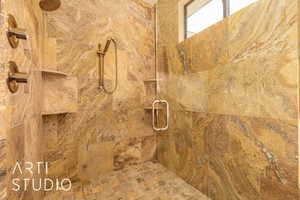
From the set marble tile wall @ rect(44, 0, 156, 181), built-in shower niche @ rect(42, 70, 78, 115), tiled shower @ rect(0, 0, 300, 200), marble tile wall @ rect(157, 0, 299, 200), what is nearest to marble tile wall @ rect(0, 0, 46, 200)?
tiled shower @ rect(0, 0, 300, 200)

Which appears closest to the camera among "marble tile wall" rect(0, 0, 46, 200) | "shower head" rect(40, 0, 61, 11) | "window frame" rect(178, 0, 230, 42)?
"marble tile wall" rect(0, 0, 46, 200)

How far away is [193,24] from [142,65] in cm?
77

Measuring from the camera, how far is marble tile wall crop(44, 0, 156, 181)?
4.55 ft

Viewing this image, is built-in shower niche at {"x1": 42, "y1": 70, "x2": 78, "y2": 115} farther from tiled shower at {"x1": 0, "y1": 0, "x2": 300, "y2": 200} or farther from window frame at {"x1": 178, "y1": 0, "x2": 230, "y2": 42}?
window frame at {"x1": 178, "y1": 0, "x2": 230, "y2": 42}

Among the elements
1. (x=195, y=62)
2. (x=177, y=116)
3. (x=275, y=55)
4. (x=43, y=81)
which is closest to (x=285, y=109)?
(x=275, y=55)

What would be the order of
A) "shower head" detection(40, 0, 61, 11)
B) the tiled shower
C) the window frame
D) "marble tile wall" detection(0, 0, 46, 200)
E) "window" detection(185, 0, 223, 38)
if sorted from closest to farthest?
"marble tile wall" detection(0, 0, 46, 200), the tiled shower, "shower head" detection(40, 0, 61, 11), "window" detection(185, 0, 223, 38), the window frame

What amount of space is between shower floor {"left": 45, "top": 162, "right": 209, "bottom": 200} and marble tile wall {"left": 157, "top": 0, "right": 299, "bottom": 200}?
0.39ft

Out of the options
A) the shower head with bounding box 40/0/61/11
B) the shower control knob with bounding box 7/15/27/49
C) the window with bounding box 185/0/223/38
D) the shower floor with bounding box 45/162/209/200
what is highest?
the window with bounding box 185/0/223/38

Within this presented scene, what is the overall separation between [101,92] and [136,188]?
1.09m

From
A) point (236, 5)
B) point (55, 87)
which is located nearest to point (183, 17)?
point (236, 5)

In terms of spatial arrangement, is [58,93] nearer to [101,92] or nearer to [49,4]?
[101,92]

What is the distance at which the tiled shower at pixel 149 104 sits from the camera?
766mm

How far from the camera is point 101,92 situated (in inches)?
62.5

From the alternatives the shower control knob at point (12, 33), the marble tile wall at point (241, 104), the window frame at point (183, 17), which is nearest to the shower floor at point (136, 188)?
the marble tile wall at point (241, 104)
